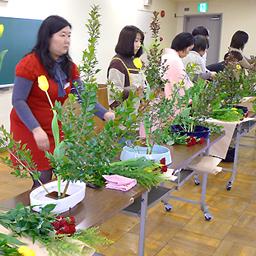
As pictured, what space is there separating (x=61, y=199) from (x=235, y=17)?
7035 millimetres

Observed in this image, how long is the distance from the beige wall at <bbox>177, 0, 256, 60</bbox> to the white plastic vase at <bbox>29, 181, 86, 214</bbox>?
666cm

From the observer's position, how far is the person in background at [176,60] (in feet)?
9.75

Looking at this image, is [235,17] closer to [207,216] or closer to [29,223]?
[207,216]

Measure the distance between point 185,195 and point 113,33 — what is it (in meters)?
3.50

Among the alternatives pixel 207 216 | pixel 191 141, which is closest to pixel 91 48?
pixel 191 141

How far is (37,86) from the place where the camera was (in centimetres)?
180

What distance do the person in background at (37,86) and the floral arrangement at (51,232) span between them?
613 millimetres

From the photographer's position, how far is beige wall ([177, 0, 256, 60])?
23.8ft

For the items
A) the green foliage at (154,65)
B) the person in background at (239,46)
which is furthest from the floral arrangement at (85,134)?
the person in background at (239,46)

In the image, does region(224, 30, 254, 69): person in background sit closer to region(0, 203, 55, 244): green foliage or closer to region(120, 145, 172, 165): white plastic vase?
region(120, 145, 172, 165): white plastic vase

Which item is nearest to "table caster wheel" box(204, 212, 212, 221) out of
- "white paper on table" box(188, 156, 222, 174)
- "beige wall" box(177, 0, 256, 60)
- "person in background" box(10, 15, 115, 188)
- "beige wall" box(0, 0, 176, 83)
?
"white paper on table" box(188, 156, 222, 174)

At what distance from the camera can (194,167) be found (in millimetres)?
2523

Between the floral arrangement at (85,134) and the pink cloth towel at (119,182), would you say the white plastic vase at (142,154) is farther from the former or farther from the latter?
A: the floral arrangement at (85,134)

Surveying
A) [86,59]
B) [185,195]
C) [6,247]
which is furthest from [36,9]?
[6,247]
